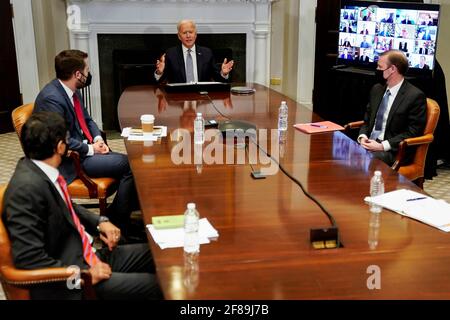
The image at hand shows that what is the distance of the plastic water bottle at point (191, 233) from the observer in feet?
6.66

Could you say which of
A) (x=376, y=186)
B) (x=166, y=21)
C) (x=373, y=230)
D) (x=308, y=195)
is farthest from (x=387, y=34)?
(x=373, y=230)

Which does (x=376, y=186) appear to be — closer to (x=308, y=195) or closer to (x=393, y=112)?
(x=308, y=195)

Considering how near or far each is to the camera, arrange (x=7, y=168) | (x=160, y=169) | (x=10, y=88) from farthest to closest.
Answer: (x=10, y=88), (x=7, y=168), (x=160, y=169)

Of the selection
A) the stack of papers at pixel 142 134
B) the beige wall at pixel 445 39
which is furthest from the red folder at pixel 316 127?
the beige wall at pixel 445 39

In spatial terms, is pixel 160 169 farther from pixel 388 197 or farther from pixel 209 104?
pixel 209 104

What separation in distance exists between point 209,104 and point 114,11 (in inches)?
107

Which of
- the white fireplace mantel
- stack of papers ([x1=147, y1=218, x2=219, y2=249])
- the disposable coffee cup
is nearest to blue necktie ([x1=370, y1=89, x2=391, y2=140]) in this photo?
the disposable coffee cup

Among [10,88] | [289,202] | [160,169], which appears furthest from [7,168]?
[289,202]

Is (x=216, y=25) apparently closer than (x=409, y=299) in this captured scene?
No

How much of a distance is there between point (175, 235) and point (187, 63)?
341cm

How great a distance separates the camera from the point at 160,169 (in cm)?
291

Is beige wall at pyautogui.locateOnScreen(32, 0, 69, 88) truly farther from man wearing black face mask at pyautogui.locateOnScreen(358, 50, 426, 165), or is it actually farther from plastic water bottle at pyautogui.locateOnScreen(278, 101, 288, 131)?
man wearing black face mask at pyautogui.locateOnScreen(358, 50, 426, 165)
